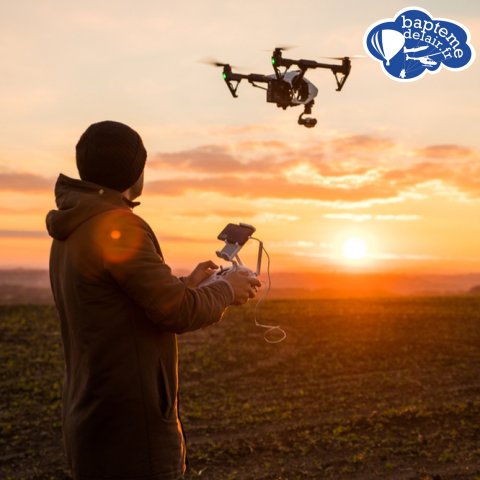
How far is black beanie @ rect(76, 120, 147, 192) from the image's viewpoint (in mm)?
2652

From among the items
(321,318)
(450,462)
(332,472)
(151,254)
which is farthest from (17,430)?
(321,318)

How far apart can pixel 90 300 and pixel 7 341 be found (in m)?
12.2

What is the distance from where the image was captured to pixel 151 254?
8.41 ft

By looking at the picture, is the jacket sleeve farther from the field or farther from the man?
the field

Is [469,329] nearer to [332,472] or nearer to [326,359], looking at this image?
[326,359]

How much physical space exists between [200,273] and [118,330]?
56 centimetres

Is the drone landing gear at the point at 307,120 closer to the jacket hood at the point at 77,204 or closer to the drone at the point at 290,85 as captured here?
the drone at the point at 290,85

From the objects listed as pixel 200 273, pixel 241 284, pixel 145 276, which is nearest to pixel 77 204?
pixel 145 276

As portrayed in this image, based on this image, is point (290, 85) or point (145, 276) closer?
point (145, 276)

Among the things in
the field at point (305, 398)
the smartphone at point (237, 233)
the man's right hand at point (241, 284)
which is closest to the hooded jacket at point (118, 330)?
the man's right hand at point (241, 284)

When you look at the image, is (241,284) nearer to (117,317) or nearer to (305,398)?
(117,317)

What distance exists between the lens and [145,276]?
251cm

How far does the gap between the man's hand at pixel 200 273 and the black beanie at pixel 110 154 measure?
54cm

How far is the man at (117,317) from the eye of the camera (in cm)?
255
